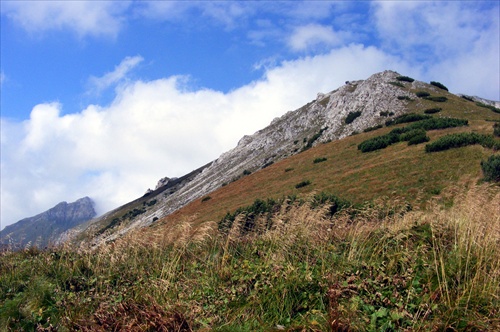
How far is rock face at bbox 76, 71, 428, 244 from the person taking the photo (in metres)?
63.1

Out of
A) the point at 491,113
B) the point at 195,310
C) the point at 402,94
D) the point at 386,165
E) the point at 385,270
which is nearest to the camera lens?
the point at 195,310

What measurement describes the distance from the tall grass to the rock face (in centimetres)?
4699

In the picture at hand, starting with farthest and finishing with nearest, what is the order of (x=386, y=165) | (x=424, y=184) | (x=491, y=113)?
(x=491, y=113), (x=386, y=165), (x=424, y=184)

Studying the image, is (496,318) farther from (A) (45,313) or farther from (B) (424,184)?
(B) (424,184)

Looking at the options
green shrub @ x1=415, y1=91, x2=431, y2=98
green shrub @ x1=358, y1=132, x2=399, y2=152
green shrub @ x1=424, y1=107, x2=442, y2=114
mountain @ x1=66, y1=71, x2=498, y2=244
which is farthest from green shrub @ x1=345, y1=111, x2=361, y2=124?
green shrub @ x1=358, y1=132, x2=399, y2=152

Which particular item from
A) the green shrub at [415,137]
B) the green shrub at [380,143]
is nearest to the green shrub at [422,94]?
the green shrub at [380,143]

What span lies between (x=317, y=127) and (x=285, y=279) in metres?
70.6

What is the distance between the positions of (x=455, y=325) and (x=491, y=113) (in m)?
56.7

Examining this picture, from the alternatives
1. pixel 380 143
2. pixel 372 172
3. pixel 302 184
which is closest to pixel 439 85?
pixel 380 143

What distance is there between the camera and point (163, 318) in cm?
578

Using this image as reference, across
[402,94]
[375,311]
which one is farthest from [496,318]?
[402,94]

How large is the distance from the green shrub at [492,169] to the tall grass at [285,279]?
55.0ft

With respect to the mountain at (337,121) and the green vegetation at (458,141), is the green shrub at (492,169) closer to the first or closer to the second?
the green vegetation at (458,141)

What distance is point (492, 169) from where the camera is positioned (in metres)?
23.4
